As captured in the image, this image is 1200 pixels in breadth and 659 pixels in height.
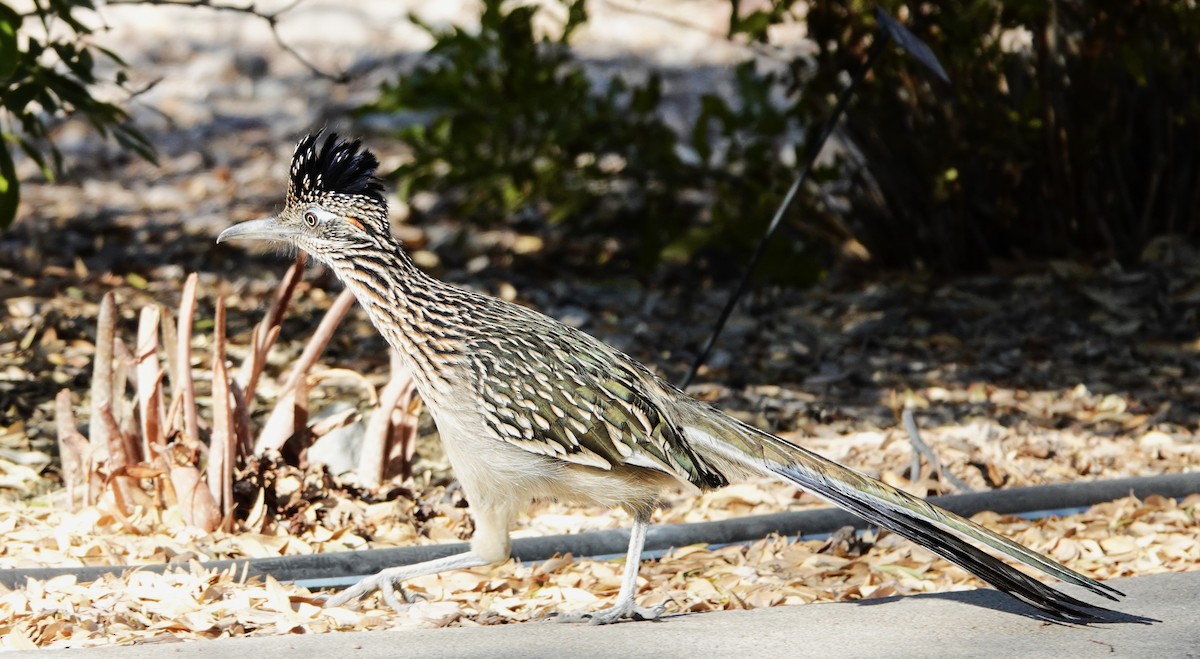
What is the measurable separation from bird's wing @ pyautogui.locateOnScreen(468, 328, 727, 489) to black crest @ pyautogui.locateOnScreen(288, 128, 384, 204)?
681mm

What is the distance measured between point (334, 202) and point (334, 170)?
11cm

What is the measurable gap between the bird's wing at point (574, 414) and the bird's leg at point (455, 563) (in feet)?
1.09

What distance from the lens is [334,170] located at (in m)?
5.06

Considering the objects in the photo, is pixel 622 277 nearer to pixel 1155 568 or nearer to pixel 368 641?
pixel 1155 568

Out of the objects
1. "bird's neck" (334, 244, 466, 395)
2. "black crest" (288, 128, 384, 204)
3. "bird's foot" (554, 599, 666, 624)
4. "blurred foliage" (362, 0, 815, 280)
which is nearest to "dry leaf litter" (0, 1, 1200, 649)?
"bird's foot" (554, 599, 666, 624)

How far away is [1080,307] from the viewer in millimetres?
9133

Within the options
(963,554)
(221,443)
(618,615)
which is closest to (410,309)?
(221,443)

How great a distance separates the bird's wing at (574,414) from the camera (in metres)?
4.75

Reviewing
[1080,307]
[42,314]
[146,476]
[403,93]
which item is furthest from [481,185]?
[146,476]

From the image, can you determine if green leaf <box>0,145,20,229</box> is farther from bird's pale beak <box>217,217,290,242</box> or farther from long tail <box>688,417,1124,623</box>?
long tail <box>688,417,1124,623</box>

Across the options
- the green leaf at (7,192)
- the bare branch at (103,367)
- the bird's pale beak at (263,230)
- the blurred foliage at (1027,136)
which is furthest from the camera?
the blurred foliage at (1027,136)

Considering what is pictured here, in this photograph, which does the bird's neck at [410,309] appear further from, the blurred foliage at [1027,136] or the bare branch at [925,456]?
the blurred foliage at [1027,136]

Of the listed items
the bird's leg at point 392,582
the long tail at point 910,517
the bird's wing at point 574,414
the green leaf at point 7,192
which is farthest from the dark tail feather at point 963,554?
the green leaf at point 7,192

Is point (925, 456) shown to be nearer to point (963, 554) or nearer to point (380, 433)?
point (963, 554)
